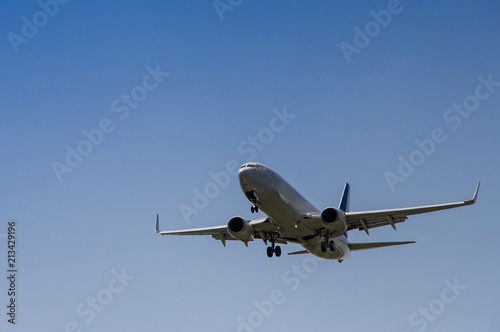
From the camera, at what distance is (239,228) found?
2296 inches

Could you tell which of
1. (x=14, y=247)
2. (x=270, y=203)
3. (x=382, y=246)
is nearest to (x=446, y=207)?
(x=382, y=246)

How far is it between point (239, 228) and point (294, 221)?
15.4 ft

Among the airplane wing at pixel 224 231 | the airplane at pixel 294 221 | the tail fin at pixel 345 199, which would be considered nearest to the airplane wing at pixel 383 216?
the airplane at pixel 294 221

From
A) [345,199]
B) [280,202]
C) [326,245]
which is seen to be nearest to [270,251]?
[326,245]

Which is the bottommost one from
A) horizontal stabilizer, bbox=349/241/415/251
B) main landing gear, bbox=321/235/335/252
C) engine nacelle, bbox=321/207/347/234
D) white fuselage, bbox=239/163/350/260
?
horizontal stabilizer, bbox=349/241/415/251

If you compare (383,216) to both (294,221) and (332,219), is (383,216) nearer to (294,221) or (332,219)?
(332,219)

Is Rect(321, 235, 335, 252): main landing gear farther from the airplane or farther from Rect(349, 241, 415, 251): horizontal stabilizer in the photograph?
Rect(349, 241, 415, 251): horizontal stabilizer

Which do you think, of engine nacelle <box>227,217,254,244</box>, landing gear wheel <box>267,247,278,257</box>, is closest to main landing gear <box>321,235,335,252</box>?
landing gear wheel <box>267,247,278,257</box>

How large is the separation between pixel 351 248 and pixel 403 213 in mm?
7734

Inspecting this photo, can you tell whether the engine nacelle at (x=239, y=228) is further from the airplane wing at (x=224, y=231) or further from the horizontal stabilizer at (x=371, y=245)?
the horizontal stabilizer at (x=371, y=245)

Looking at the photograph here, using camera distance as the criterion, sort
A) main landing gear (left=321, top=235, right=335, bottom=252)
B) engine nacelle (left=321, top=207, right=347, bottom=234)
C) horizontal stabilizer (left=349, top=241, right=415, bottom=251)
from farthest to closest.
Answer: horizontal stabilizer (left=349, top=241, right=415, bottom=251) → main landing gear (left=321, top=235, right=335, bottom=252) → engine nacelle (left=321, top=207, right=347, bottom=234)

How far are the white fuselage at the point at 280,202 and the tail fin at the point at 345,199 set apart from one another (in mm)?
18585

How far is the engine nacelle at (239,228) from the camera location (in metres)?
58.3

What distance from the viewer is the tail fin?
254 feet
